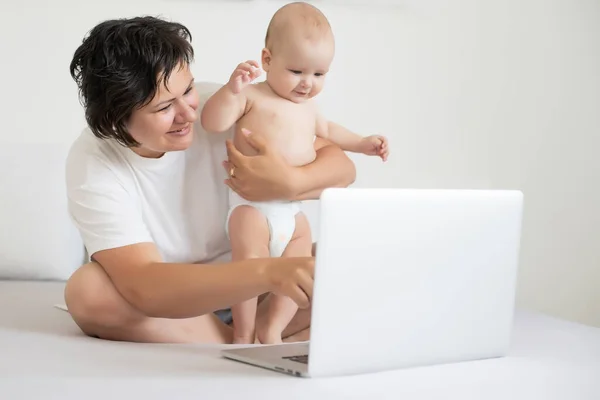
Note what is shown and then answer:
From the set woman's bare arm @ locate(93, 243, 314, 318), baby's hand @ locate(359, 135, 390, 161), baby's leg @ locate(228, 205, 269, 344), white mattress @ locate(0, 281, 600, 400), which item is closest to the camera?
white mattress @ locate(0, 281, 600, 400)

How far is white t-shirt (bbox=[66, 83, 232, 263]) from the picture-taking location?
1.85 m

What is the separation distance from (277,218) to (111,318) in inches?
15.5

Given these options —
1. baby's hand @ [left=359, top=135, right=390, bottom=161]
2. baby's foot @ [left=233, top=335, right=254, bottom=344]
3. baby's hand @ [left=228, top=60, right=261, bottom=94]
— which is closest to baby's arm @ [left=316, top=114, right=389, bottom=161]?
baby's hand @ [left=359, top=135, right=390, bottom=161]

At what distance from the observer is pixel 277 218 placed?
1993 mm

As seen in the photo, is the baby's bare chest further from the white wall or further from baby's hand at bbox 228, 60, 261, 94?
the white wall

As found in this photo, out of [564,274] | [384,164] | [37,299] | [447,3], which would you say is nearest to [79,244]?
[37,299]

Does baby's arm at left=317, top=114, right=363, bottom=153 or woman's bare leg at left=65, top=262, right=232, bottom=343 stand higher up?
baby's arm at left=317, top=114, right=363, bottom=153

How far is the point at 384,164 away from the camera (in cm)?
331

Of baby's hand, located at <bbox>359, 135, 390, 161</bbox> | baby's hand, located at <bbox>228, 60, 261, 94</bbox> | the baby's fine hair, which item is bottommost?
baby's hand, located at <bbox>359, 135, 390, 161</bbox>

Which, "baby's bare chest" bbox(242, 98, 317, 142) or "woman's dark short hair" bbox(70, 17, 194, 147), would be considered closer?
"woman's dark short hair" bbox(70, 17, 194, 147)

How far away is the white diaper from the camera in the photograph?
199cm

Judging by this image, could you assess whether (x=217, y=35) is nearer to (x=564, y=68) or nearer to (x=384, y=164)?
(x=384, y=164)

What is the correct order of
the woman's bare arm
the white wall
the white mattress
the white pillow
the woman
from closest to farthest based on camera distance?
the white mattress < the woman's bare arm < the woman < the white pillow < the white wall

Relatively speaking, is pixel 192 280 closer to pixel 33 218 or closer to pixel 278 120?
pixel 278 120
